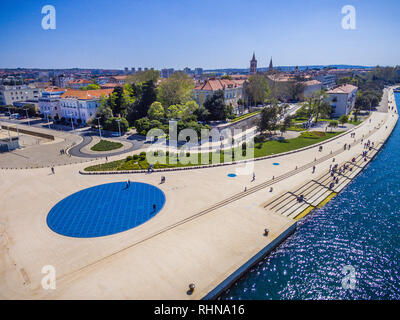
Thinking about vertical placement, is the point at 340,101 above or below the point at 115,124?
above

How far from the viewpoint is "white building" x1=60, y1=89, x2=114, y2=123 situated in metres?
71.7

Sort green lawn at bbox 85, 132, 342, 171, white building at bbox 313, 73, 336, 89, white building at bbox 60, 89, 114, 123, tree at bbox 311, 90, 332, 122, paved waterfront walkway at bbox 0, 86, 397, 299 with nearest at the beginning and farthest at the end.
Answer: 1. paved waterfront walkway at bbox 0, 86, 397, 299
2. green lawn at bbox 85, 132, 342, 171
3. tree at bbox 311, 90, 332, 122
4. white building at bbox 60, 89, 114, 123
5. white building at bbox 313, 73, 336, 89

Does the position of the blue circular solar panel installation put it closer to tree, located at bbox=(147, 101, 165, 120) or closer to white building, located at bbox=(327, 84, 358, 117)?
tree, located at bbox=(147, 101, 165, 120)

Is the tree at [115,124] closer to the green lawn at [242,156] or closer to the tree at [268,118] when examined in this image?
the green lawn at [242,156]

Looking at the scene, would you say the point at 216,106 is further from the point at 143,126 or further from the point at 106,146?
the point at 106,146

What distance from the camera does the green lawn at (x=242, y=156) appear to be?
132ft

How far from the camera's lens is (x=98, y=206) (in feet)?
95.5

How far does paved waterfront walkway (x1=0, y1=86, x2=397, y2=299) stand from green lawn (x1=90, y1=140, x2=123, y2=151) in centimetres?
1367

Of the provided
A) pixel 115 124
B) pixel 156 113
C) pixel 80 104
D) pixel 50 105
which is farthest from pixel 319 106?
pixel 50 105

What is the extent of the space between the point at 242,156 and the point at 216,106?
2207 cm

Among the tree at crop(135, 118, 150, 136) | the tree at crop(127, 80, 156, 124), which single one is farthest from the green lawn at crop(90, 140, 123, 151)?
the tree at crop(127, 80, 156, 124)

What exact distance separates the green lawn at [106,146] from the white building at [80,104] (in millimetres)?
21927

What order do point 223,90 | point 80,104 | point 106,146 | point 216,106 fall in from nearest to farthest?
point 106,146, point 216,106, point 80,104, point 223,90

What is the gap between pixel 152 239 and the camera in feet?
75.7
